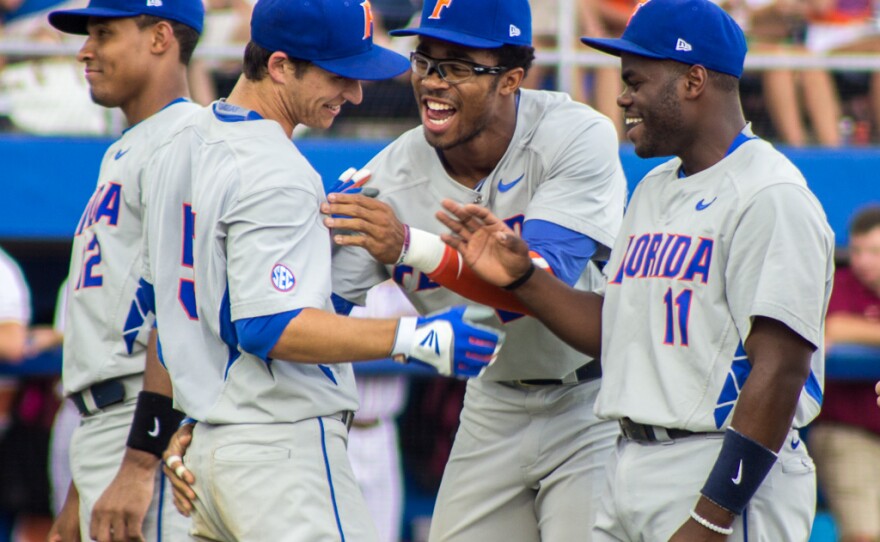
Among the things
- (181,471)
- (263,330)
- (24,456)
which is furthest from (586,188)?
(24,456)

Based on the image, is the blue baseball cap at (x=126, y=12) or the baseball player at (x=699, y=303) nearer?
the baseball player at (x=699, y=303)

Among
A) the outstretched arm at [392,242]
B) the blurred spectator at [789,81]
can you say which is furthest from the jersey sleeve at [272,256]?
the blurred spectator at [789,81]

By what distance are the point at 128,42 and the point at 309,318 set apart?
5.06 feet

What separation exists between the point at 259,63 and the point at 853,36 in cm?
467

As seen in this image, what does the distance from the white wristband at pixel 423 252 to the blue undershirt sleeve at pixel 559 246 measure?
277 mm

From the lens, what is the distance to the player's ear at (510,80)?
3.79m

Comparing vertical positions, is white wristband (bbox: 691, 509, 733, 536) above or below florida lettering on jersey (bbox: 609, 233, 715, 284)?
below

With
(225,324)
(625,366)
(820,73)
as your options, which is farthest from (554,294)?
(820,73)

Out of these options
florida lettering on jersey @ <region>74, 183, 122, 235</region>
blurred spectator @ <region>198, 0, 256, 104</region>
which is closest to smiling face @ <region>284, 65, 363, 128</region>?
florida lettering on jersey @ <region>74, 183, 122, 235</region>

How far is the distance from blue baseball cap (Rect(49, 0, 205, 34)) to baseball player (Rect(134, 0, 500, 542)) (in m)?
0.90

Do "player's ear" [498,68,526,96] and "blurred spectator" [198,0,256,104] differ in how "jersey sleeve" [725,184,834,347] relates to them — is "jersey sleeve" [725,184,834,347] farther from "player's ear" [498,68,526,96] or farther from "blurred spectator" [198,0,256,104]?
"blurred spectator" [198,0,256,104]

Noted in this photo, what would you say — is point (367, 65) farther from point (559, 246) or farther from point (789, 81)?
point (789, 81)

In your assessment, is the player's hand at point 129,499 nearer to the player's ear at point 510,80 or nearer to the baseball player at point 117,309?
the baseball player at point 117,309

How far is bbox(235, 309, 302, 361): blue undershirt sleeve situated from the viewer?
2967mm
